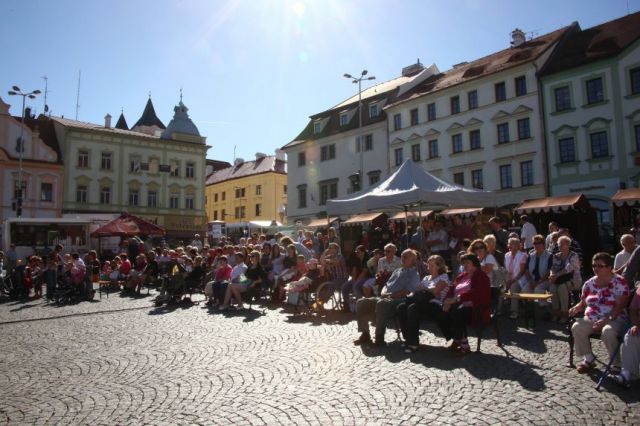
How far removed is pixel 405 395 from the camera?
5148 millimetres

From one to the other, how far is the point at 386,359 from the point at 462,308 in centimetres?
134

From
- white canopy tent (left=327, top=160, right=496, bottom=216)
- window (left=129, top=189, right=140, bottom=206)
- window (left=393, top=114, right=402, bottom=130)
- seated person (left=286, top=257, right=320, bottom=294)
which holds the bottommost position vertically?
seated person (left=286, top=257, right=320, bottom=294)

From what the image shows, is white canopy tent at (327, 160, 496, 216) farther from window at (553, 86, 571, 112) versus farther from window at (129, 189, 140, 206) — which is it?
window at (129, 189, 140, 206)

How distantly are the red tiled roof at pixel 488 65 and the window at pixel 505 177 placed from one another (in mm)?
6571

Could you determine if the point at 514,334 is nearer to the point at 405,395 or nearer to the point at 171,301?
the point at 405,395

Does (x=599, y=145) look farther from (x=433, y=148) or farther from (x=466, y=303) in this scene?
(x=466, y=303)

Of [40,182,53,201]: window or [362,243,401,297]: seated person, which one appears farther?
[40,182,53,201]: window

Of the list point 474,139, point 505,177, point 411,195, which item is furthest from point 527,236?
point 474,139

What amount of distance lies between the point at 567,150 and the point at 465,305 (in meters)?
26.0

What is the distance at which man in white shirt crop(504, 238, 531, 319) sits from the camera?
9.34 metres

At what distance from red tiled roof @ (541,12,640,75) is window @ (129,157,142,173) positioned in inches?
1475

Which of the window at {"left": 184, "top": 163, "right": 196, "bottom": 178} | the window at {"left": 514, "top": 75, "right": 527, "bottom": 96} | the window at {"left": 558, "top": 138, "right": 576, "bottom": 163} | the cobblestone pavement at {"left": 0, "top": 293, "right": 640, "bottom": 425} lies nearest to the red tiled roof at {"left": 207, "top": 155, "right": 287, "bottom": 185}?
the window at {"left": 184, "top": 163, "right": 196, "bottom": 178}

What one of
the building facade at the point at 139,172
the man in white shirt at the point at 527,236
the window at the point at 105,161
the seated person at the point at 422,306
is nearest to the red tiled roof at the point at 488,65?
the man in white shirt at the point at 527,236

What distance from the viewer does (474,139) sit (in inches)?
1331
